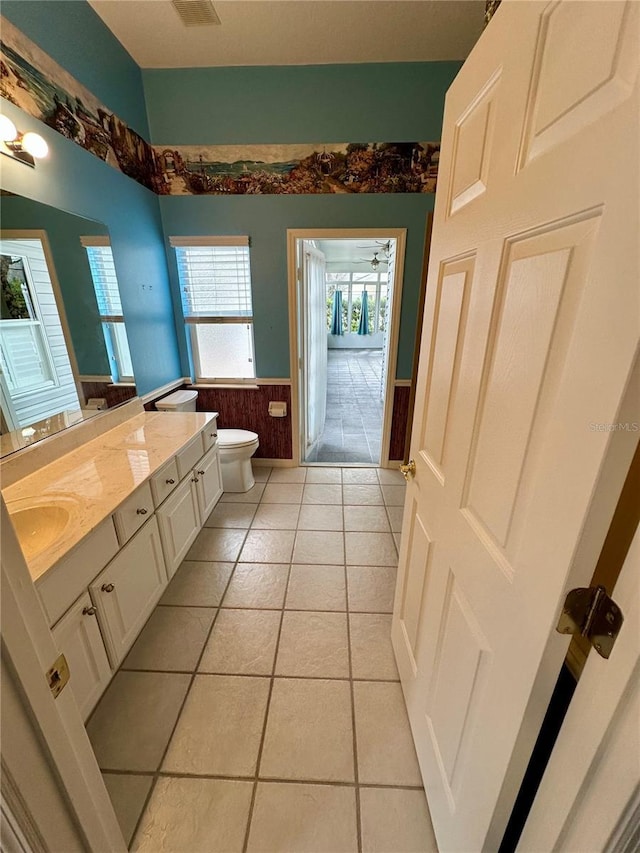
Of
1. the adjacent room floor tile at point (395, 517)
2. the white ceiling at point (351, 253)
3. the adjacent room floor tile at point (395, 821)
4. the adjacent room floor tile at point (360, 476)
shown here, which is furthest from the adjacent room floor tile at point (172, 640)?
the white ceiling at point (351, 253)

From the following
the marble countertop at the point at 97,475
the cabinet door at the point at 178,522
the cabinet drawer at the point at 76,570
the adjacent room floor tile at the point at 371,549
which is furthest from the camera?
the adjacent room floor tile at the point at 371,549

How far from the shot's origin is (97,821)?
74cm

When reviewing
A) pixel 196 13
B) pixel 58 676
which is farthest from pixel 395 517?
pixel 196 13

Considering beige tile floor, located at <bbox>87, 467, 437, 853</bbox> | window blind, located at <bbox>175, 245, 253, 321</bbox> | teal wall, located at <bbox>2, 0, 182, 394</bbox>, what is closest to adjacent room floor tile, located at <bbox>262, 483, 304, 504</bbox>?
beige tile floor, located at <bbox>87, 467, 437, 853</bbox>

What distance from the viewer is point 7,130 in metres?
1.37

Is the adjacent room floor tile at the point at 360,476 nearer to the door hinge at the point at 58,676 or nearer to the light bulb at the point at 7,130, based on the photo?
the door hinge at the point at 58,676

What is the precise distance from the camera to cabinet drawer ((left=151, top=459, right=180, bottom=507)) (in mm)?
1605

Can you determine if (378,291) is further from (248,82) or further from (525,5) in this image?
(525,5)

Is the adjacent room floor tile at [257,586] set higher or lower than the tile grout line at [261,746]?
higher

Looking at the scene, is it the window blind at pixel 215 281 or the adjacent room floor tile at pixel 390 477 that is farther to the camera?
the adjacent room floor tile at pixel 390 477

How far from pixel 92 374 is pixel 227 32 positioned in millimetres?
2242

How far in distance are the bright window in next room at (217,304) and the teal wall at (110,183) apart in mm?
177

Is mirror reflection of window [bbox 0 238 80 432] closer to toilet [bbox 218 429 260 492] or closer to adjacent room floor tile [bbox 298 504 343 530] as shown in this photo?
toilet [bbox 218 429 260 492]

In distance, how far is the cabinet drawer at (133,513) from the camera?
1.34 meters
